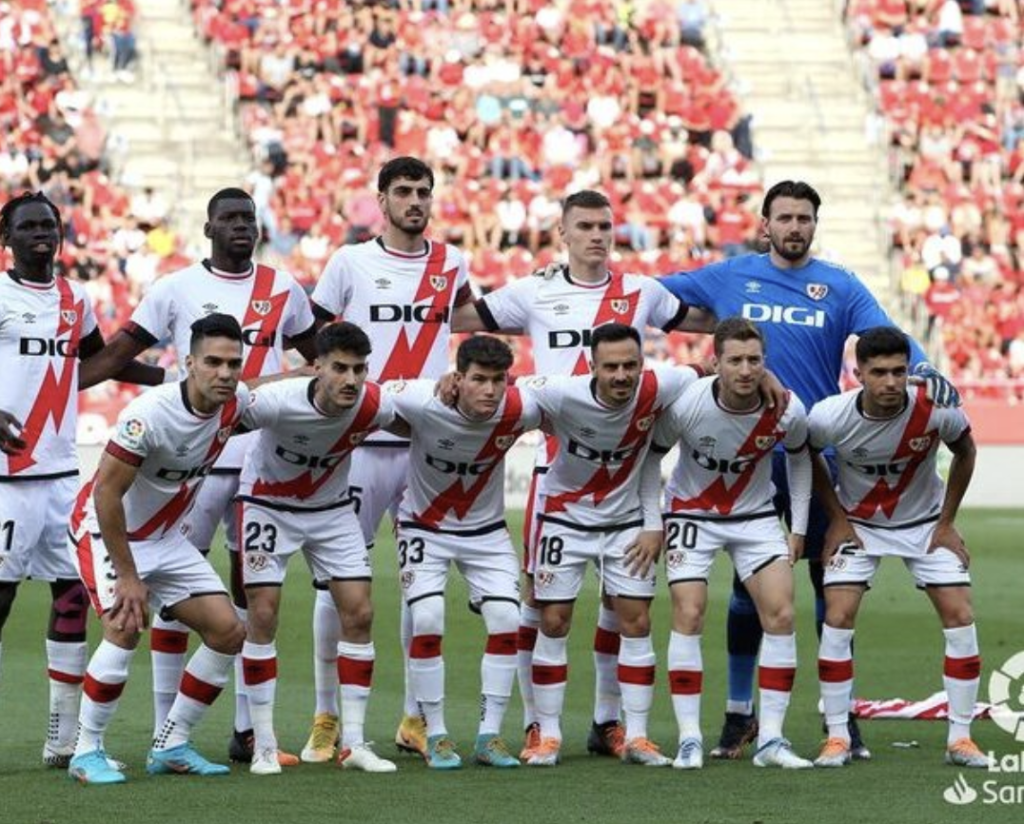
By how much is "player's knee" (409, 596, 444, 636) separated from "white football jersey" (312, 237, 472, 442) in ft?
3.71

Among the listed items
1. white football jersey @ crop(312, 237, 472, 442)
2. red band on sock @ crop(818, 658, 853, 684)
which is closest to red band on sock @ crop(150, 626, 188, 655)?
white football jersey @ crop(312, 237, 472, 442)

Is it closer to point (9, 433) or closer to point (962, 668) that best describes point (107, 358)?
point (9, 433)

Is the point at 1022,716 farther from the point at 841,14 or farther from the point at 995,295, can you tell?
the point at 841,14

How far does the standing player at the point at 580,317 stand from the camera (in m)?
10.4

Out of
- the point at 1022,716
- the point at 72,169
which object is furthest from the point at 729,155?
the point at 1022,716

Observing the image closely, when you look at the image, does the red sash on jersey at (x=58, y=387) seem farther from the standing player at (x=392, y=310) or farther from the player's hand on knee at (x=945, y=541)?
the player's hand on knee at (x=945, y=541)

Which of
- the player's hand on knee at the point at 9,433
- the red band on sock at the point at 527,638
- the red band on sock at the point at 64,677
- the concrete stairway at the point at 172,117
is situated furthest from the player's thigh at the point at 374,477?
the concrete stairway at the point at 172,117

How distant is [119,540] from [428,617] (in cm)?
142

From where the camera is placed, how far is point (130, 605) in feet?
30.5

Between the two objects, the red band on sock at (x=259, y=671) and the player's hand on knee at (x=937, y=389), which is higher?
the player's hand on knee at (x=937, y=389)

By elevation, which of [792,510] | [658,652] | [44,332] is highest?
[44,332]

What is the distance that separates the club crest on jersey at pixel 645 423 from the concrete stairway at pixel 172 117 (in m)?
19.6

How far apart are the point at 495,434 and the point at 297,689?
3.06m

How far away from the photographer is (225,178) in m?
30.5
